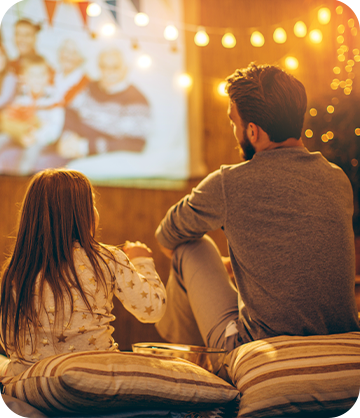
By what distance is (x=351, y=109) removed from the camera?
7.57 feet

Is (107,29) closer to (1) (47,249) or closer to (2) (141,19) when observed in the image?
(2) (141,19)

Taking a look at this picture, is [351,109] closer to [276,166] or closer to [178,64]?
[178,64]

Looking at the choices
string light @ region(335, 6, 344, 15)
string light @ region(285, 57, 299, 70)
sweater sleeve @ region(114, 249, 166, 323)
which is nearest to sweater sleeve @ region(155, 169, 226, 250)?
sweater sleeve @ region(114, 249, 166, 323)

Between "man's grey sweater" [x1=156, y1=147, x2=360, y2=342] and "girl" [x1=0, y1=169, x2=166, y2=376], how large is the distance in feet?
0.88

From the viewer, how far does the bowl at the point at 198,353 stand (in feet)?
3.41

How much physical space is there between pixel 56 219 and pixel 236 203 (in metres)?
0.47

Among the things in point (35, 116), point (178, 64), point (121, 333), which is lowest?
point (121, 333)

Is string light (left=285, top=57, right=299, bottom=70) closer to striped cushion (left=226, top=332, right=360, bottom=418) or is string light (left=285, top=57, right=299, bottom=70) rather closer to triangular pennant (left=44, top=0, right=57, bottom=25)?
triangular pennant (left=44, top=0, right=57, bottom=25)

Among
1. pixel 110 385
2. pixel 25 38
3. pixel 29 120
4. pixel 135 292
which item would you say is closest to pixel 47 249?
pixel 135 292

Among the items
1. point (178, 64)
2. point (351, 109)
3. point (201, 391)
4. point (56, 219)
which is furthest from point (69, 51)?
point (201, 391)

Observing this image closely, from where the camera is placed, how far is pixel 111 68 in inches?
90.0

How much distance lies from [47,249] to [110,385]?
408mm

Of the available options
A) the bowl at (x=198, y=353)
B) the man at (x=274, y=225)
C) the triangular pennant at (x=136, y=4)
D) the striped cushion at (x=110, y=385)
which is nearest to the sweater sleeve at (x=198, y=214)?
the man at (x=274, y=225)

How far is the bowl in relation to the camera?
104 centimetres
